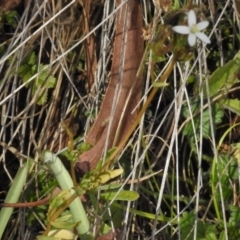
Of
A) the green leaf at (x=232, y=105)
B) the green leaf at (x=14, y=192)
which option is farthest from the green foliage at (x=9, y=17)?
the green leaf at (x=232, y=105)

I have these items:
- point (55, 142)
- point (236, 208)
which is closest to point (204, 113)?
point (236, 208)

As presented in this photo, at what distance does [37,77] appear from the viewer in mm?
1224

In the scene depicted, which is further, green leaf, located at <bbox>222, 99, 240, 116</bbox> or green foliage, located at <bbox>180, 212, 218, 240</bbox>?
green leaf, located at <bbox>222, 99, 240, 116</bbox>

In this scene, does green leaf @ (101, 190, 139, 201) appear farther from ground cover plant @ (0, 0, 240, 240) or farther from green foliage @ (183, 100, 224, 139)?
green foliage @ (183, 100, 224, 139)

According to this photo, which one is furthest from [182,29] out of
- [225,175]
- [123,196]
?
[225,175]

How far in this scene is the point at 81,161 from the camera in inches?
44.7

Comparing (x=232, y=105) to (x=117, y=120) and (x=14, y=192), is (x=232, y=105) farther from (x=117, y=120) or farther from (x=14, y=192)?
(x=14, y=192)

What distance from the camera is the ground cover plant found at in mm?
1116

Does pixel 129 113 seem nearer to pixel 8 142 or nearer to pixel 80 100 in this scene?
pixel 80 100

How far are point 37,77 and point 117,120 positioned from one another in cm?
20

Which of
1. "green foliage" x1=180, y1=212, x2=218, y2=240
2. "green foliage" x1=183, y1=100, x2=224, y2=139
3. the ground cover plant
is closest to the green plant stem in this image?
the ground cover plant

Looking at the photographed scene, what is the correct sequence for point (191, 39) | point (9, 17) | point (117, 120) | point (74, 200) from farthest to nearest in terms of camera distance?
point (9, 17), point (117, 120), point (74, 200), point (191, 39)

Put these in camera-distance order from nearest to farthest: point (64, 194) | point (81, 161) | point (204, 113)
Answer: point (64, 194), point (81, 161), point (204, 113)

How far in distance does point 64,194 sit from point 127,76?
28 cm
